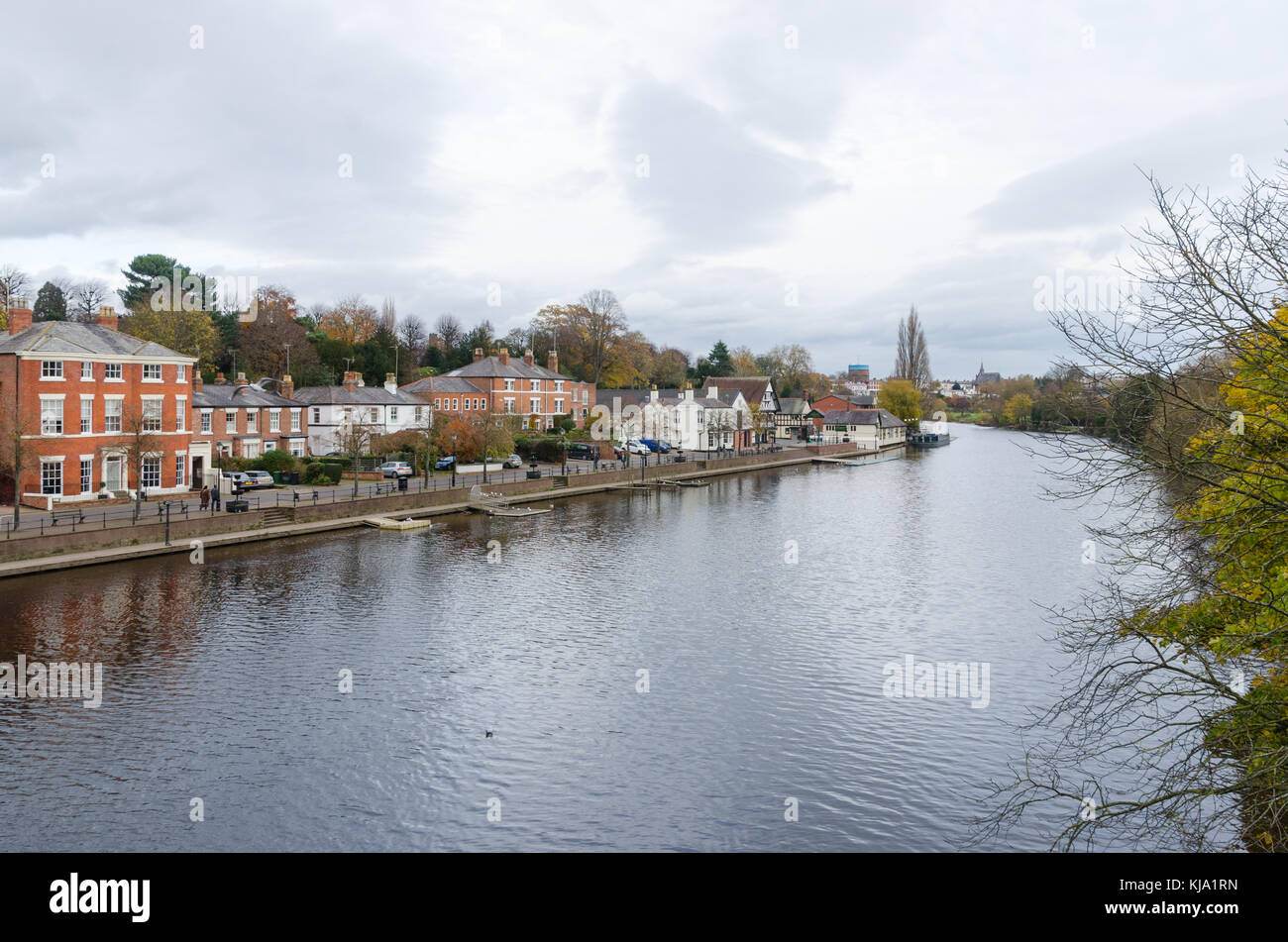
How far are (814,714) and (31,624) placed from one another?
2477cm

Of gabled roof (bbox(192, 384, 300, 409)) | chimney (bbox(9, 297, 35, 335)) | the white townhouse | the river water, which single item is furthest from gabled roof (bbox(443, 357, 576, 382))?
the river water

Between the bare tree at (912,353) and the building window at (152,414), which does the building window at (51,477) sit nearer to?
the building window at (152,414)

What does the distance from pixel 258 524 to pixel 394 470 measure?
769 inches

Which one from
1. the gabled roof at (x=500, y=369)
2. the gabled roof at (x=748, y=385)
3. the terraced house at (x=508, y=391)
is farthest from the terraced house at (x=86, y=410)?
the gabled roof at (x=748, y=385)

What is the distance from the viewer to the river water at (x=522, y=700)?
17469 millimetres

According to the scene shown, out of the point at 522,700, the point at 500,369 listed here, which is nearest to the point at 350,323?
the point at 500,369

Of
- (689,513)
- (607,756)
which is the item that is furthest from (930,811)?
(689,513)

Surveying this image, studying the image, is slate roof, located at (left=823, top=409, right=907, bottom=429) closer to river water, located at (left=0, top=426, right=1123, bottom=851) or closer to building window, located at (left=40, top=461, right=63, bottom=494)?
river water, located at (left=0, top=426, right=1123, bottom=851)

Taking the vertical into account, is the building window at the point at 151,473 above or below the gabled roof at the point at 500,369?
below

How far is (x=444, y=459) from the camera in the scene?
68.8 metres

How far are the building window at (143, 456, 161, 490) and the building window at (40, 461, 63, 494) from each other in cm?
442

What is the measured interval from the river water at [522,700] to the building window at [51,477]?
34.5 feet

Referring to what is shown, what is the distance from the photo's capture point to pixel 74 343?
46.0 meters
